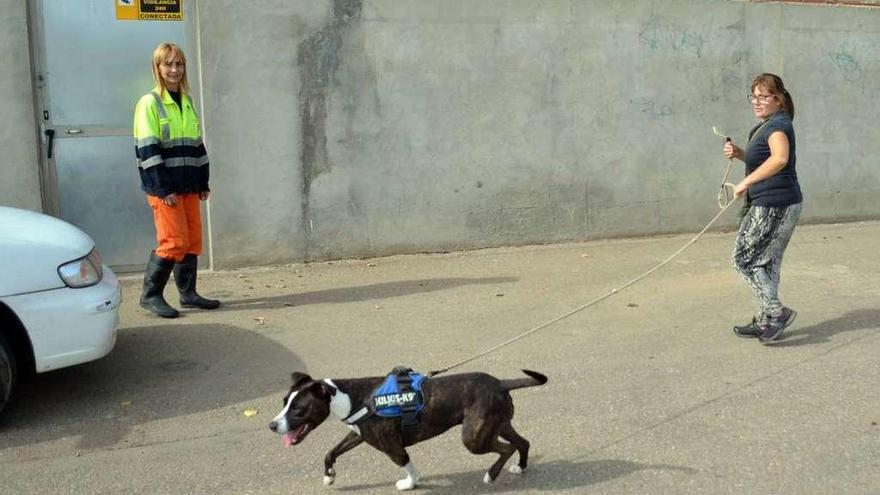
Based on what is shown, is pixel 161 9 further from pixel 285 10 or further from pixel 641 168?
pixel 641 168

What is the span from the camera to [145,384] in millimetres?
5398

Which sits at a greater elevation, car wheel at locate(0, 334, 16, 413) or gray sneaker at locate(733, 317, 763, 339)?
car wheel at locate(0, 334, 16, 413)

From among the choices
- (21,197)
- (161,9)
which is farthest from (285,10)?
(21,197)

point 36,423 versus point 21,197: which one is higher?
point 21,197

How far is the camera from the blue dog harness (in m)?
3.68

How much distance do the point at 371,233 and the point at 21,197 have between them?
9.82ft

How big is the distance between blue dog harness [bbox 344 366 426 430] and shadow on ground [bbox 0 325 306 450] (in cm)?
167

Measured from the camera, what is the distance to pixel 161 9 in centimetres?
779

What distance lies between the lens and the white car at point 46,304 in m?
4.68

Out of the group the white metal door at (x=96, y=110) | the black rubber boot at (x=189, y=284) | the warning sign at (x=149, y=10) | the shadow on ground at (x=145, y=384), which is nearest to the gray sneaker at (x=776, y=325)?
the shadow on ground at (x=145, y=384)

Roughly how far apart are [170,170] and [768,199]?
407 cm

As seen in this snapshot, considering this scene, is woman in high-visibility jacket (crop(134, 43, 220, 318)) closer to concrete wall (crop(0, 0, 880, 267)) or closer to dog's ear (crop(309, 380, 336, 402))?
concrete wall (crop(0, 0, 880, 267))

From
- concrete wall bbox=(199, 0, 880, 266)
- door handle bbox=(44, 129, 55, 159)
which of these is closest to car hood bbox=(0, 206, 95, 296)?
door handle bbox=(44, 129, 55, 159)

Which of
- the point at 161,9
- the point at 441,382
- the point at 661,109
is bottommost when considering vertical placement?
the point at 441,382
